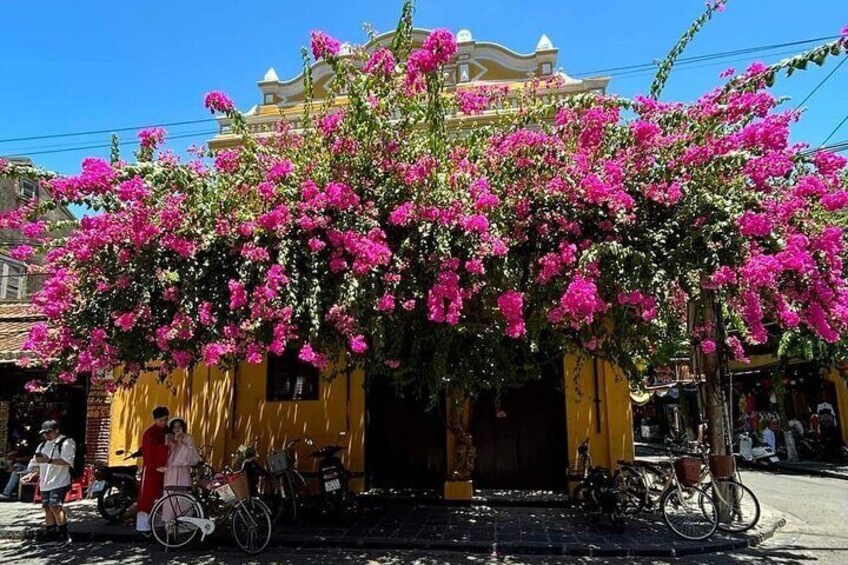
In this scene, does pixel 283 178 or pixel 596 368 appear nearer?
pixel 283 178

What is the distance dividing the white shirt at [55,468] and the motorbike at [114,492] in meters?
0.96

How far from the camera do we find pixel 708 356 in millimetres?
9656

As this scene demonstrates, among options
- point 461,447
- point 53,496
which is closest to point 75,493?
point 53,496

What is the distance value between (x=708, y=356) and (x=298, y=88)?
13.9m

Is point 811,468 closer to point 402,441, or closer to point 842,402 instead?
point 842,402

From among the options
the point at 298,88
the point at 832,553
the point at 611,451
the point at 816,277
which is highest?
the point at 298,88

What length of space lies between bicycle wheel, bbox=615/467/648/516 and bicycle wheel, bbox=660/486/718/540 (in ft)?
3.00

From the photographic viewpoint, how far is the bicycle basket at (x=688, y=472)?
893 cm

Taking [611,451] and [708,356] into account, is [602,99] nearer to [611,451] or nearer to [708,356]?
[708,356]

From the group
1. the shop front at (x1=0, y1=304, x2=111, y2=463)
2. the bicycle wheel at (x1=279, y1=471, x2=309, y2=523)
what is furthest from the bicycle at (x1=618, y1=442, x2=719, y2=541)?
the shop front at (x1=0, y1=304, x2=111, y2=463)

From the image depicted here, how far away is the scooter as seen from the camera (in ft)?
60.7

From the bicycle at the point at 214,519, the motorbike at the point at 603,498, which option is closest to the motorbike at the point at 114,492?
the bicycle at the point at 214,519

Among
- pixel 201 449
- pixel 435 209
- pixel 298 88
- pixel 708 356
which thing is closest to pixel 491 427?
pixel 708 356

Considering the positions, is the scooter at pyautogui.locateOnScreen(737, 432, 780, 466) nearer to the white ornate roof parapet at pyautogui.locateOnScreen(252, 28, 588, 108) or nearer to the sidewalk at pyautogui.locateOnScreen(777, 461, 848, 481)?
the sidewalk at pyautogui.locateOnScreen(777, 461, 848, 481)
